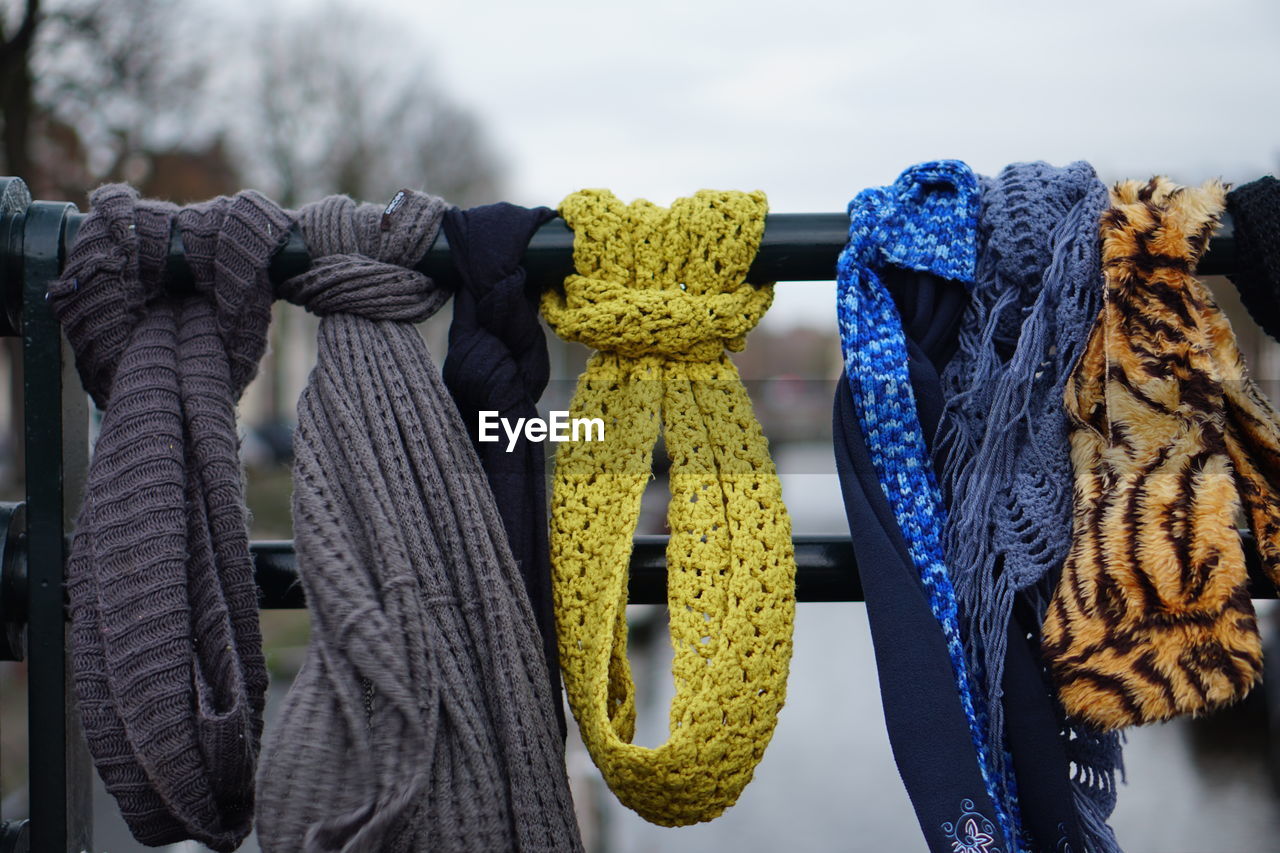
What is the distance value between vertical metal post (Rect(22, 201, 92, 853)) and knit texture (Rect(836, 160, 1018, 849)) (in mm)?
839

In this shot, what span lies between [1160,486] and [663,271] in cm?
54

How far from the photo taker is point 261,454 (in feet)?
60.0

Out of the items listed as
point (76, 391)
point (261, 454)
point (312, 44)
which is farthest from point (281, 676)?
point (312, 44)

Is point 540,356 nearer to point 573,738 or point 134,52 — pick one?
point 573,738

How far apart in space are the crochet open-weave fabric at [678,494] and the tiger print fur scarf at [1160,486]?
0.96ft

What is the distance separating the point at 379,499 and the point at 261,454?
18.6m

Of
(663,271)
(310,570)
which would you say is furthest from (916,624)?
(310,570)

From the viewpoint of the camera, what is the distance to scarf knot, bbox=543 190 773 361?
1012 millimetres

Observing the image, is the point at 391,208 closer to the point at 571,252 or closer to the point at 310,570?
the point at 571,252

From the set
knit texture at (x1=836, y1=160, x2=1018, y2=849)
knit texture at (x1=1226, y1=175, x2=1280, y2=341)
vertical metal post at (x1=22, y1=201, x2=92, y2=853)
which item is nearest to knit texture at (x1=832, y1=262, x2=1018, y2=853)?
knit texture at (x1=836, y1=160, x2=1018, y2=849)

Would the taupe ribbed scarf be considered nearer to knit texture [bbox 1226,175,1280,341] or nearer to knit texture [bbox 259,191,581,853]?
knit texture [bbox 259,191,581,853]

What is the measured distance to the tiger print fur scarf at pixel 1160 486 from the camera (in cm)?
89

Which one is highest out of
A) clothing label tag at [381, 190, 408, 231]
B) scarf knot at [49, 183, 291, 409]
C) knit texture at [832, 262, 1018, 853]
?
clothing label tag at [381, 190, 408, 231]

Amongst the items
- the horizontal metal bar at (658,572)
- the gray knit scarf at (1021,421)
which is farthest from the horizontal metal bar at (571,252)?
the horizontal metal bar at (658,572)
